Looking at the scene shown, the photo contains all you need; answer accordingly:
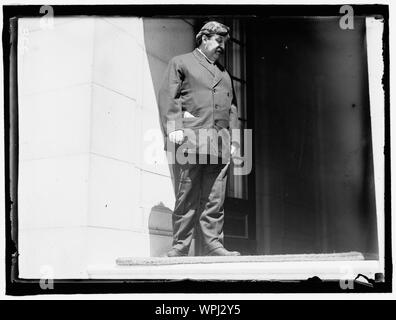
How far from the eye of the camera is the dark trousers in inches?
145

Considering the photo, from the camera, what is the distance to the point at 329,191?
5.70 meters

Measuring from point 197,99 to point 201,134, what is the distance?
0.78 ft

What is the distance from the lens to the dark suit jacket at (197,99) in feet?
12.1

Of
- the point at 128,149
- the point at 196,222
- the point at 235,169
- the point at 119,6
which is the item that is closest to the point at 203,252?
the point at 196,222

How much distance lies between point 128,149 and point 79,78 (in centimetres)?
56

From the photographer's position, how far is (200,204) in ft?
12.4

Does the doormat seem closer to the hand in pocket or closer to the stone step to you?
the stone step

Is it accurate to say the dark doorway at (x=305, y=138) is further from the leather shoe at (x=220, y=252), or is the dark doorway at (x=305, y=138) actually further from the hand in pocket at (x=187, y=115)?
the hand in pocket at (x=187, y=115)

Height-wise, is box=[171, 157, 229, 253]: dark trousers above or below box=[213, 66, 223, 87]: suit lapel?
below

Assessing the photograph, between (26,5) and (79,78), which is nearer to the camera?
(26,5)

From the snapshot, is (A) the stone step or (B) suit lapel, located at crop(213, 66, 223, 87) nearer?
(A) the stone step

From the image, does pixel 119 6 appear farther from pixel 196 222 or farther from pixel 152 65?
pixel 196 222

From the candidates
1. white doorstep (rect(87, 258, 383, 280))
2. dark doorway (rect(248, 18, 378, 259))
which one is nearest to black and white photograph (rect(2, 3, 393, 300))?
white doorstep (rect(87, 258, 383, 280))

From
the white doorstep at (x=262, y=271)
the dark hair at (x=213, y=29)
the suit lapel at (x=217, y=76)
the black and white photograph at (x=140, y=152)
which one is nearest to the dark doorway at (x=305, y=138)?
the black and white photograph at (x=140, y=152)
